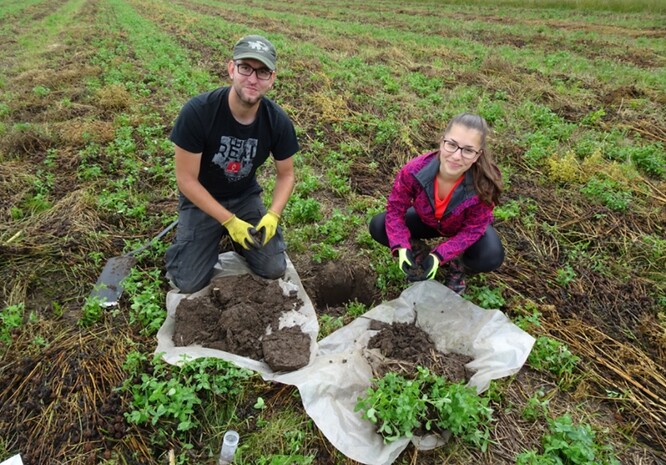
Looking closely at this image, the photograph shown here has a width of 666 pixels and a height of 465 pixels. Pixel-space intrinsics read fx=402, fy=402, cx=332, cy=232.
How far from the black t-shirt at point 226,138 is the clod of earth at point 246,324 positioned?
81cm

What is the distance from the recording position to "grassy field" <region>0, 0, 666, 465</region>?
7.07ft

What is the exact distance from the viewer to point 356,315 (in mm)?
2910

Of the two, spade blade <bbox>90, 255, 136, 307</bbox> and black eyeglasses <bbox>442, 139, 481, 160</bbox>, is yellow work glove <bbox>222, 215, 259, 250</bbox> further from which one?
black eyeglasses <bbox>442, 139, 481, 160</bbox>

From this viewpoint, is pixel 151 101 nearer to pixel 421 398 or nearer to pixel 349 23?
pixel 421 398

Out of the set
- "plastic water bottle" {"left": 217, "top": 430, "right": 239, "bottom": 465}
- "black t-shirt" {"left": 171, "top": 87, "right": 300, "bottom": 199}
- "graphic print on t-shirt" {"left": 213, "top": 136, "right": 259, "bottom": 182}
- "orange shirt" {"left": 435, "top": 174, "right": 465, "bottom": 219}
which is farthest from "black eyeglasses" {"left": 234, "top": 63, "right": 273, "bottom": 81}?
"plastic water bottle" {"left": 217, "top": 430, "right": 239, "bottom": 465}

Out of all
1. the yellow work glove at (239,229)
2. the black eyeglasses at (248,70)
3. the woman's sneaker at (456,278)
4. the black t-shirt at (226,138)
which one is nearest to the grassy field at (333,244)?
the woman's sneaker at (456,278)

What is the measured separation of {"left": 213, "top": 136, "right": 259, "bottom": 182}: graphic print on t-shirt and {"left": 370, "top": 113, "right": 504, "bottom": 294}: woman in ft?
3.62

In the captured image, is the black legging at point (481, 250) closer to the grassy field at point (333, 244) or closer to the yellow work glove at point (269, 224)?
the grassy field at point (333, 244)

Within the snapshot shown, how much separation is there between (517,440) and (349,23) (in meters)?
16.1

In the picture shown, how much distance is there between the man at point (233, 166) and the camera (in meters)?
2.64

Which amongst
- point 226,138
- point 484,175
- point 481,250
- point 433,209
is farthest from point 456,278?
point 226,138

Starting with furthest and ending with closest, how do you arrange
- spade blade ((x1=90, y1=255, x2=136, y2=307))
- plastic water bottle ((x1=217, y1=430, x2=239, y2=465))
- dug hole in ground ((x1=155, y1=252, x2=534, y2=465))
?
spade blade ((x1=90, y1=255, x2=136, y2=307))
dug hole in ground ((x1=155, y1=252, x2=534, y2=465))
plastic water bottle ((x1=217, y1=430, x2=239, y2=465))

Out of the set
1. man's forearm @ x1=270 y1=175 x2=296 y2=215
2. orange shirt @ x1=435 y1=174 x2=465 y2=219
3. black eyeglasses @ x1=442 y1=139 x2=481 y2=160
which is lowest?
man's forearm @ x1=270 y1=175 x2=296 y2=215

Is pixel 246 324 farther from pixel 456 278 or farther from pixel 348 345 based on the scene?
pixel 456 278
